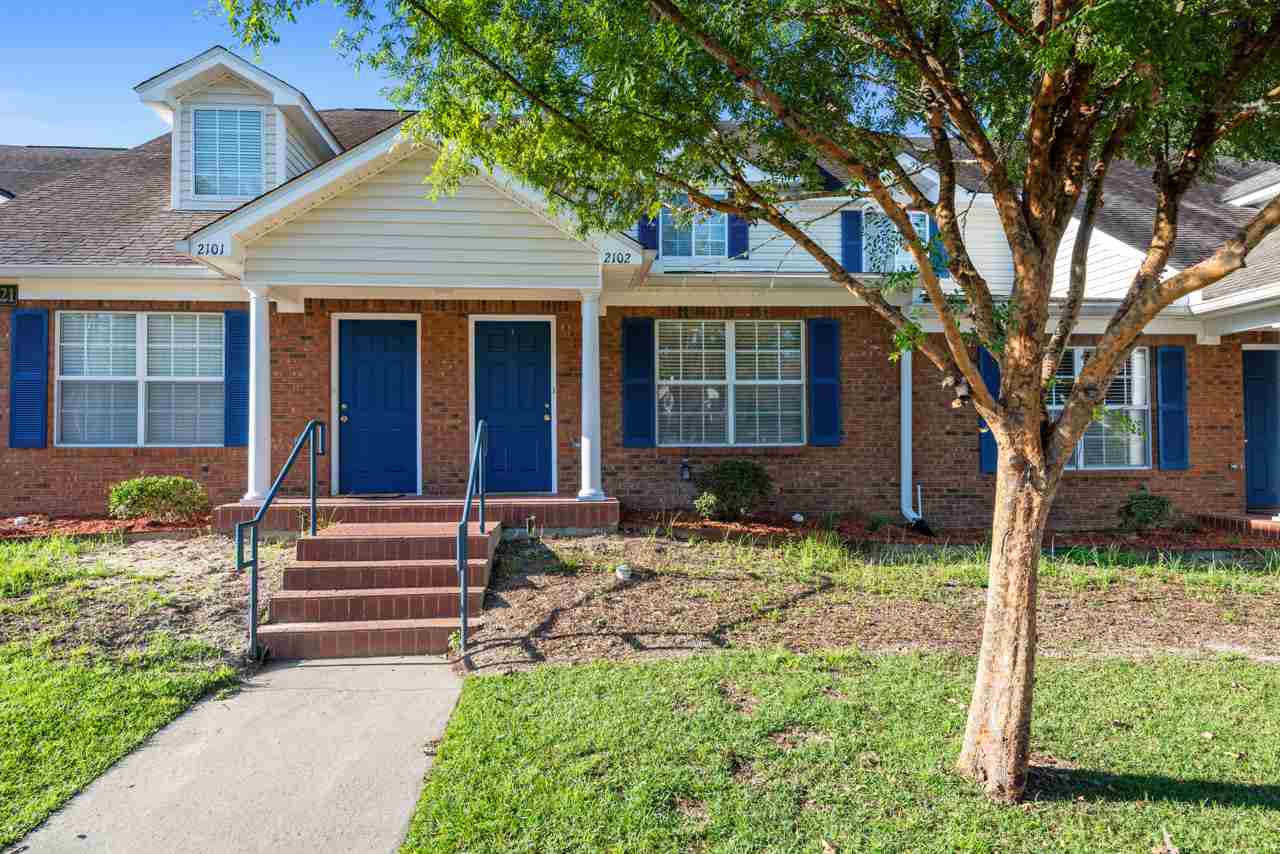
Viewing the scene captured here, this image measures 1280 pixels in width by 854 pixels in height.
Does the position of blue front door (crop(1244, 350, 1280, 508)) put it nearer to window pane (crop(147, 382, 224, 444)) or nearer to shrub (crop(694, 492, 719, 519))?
shrub (crop(694, 492, 719, 519))

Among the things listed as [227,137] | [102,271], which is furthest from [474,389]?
[227,137]

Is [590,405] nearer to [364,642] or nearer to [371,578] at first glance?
[371,578]

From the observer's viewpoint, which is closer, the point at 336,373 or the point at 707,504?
the point at 707,504

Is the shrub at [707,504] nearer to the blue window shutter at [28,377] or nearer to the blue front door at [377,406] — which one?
the blue front door at [377,406]

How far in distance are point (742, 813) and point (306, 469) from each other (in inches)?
302

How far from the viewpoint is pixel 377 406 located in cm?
988

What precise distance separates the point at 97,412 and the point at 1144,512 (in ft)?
41.4

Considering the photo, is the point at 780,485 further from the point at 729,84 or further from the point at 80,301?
the point at 80,301

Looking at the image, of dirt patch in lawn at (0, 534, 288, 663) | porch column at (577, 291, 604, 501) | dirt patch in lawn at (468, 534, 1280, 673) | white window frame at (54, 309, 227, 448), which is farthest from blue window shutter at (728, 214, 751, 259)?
dirt patch in lawn at (0, 534, 288, 663)

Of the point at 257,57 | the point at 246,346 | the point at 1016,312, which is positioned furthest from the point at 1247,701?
the point at 246,346

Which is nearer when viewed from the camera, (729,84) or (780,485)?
(729,84)

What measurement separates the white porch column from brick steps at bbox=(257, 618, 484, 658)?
2.89 metres

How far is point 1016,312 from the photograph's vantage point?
3.70 metres

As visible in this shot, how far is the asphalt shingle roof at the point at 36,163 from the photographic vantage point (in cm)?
1234
